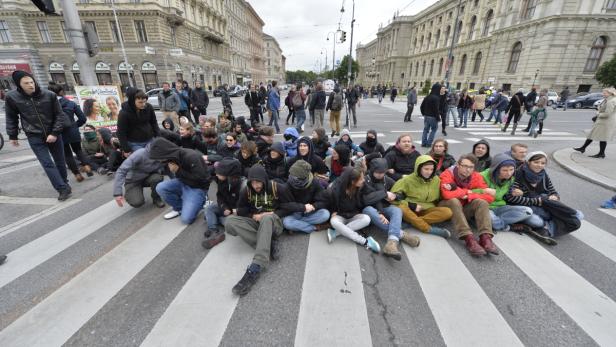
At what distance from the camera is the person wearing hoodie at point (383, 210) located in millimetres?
A: 3279

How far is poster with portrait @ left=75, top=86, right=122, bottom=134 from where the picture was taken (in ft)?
25.0

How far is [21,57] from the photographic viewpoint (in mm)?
30453

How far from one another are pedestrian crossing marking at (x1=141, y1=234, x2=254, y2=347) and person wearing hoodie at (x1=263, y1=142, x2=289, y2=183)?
1607 millimetres

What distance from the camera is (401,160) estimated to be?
4.70 meters

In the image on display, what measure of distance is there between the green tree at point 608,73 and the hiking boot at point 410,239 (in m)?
38.6

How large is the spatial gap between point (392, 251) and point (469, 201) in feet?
4.88

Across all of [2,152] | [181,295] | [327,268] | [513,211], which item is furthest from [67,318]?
[2,152]

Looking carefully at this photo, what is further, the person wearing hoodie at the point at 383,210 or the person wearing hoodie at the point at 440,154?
the person wearing hoodie at the point at 440,154

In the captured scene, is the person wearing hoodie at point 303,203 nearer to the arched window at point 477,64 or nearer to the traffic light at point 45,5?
the traffic light at point 45,5

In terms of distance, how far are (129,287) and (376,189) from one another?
10.7 ft

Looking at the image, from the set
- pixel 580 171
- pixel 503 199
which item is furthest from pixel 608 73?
pixel 503 199

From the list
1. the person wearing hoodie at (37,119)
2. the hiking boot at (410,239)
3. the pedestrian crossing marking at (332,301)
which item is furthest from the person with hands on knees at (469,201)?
the person wearing hoodie at (37,119)

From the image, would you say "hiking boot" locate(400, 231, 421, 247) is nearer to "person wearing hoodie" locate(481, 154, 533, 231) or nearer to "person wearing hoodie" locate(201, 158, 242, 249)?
"person wearing hoodie" locate(481, 154, 533, 231)

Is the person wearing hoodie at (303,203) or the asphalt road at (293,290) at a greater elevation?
the person wearing hoodie at (303,203)
